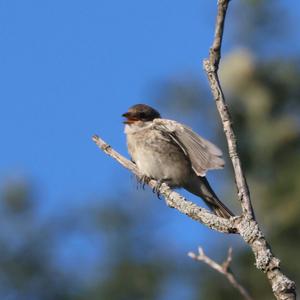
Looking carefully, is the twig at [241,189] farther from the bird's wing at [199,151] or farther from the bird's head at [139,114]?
the bird's head at [139,114]

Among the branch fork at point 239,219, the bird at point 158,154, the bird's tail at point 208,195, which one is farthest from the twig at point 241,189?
the bird at point 158,154

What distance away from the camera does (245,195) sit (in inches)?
137

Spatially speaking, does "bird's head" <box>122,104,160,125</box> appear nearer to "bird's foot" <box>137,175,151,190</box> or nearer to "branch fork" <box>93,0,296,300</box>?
"bird's foot" <box>137,175,151,190</box>

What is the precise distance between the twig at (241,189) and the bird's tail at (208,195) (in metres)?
3.13

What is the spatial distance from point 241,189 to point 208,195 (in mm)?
3506

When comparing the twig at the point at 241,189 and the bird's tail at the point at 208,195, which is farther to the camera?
the bird's tail at the point at 208,195

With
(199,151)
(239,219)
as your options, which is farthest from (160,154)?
(239,219)

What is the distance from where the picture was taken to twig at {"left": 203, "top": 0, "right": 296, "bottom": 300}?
3346 millimetres

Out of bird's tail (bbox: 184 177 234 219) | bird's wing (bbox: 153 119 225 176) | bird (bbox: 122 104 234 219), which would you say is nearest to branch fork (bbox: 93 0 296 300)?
bird's wing (bbox: 153 119 225 176)

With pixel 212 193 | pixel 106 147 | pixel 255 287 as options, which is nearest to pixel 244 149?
pixel 255 287

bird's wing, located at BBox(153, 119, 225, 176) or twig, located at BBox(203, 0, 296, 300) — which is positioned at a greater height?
bird's wing, located at BBox(153, 119, 225, 176)

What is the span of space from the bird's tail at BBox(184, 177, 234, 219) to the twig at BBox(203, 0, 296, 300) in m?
3.13

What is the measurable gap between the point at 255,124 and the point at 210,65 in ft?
31.1

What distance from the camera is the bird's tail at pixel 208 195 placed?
683cm
